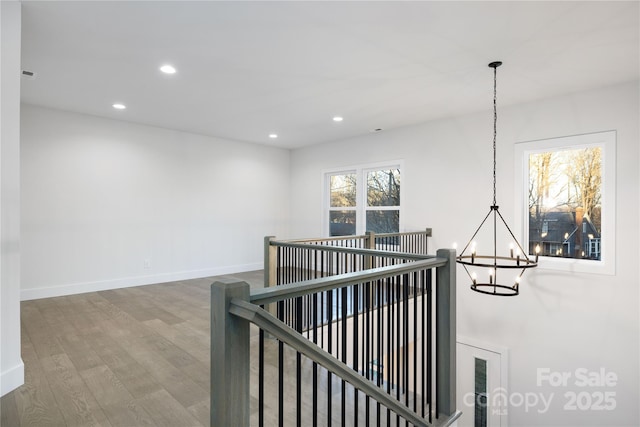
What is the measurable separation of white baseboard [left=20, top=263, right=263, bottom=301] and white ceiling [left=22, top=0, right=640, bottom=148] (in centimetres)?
250

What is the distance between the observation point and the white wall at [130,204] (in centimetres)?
452

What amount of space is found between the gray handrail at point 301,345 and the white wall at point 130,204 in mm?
4936

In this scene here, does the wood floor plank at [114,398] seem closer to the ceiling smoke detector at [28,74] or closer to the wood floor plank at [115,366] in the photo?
the wood floor plank at [115,366]

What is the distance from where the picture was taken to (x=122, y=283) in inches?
204

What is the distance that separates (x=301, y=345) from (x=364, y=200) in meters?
5.20

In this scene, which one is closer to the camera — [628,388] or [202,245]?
[628,388]

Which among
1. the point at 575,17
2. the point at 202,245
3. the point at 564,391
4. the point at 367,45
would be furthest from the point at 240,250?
the point at 575,17

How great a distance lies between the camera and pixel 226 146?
21.2ft

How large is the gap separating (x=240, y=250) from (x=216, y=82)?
3.73 m

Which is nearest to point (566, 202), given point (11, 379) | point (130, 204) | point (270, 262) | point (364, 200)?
point (364, 200)

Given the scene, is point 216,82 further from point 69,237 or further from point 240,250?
point 240,250

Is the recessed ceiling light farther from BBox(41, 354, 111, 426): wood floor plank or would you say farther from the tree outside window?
the tree outside window

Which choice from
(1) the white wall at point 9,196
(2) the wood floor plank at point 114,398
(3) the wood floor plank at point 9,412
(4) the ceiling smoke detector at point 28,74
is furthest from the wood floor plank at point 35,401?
(4) the ceiling smoke detector at point 28,74

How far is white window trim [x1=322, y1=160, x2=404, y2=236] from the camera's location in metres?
5.64
